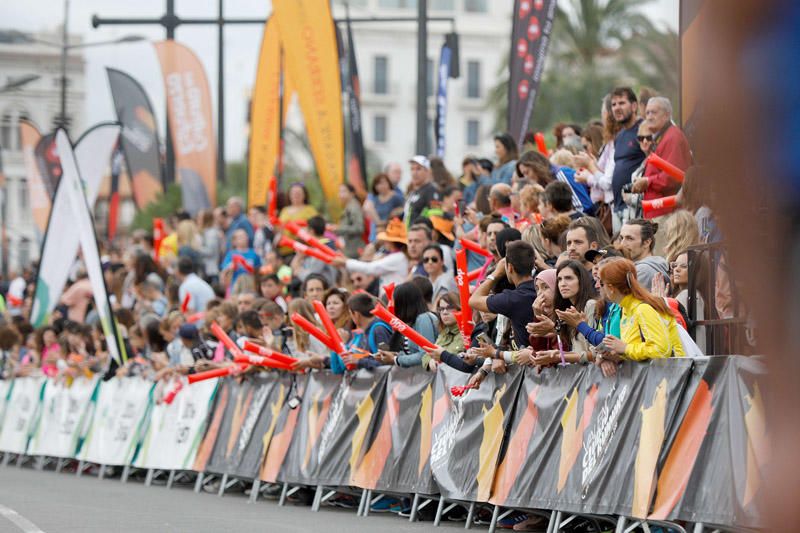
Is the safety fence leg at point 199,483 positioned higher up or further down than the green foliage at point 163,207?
further down

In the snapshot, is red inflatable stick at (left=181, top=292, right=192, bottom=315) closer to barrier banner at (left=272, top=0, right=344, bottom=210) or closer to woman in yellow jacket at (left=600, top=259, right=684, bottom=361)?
barrier banner at (left=272, top=0, right=344, bottom=210)

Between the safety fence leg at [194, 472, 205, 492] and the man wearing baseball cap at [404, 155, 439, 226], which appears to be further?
the man wearing baseball cap at [404, 155, 439, 226]

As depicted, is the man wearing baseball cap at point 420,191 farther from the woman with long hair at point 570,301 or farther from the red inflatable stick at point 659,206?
the woman with long hair at point 570,301

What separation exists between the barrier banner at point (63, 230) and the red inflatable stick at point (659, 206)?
438 inches

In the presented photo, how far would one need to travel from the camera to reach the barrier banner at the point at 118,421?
59.5 feet

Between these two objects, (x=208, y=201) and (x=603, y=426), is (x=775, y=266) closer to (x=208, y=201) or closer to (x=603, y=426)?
(x=603, y=426)

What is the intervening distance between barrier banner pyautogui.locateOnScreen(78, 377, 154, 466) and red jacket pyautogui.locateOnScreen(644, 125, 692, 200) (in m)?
8.19

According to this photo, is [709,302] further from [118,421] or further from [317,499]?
[118,421]

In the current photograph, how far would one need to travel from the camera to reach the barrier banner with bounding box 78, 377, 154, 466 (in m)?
18.1

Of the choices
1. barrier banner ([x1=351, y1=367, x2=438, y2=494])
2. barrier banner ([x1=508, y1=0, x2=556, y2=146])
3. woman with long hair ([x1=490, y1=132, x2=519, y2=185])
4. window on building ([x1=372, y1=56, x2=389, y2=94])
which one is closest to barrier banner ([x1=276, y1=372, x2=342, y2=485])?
barrier banner ([x1=351, y1=367, x2=438, y2=494])

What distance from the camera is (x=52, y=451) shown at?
67.9 feet

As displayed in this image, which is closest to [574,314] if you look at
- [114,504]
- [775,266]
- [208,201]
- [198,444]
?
[114,504]

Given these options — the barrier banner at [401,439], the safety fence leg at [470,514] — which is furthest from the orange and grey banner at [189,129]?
the safety fence leg at [470,514]

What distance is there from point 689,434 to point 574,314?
144 cm
